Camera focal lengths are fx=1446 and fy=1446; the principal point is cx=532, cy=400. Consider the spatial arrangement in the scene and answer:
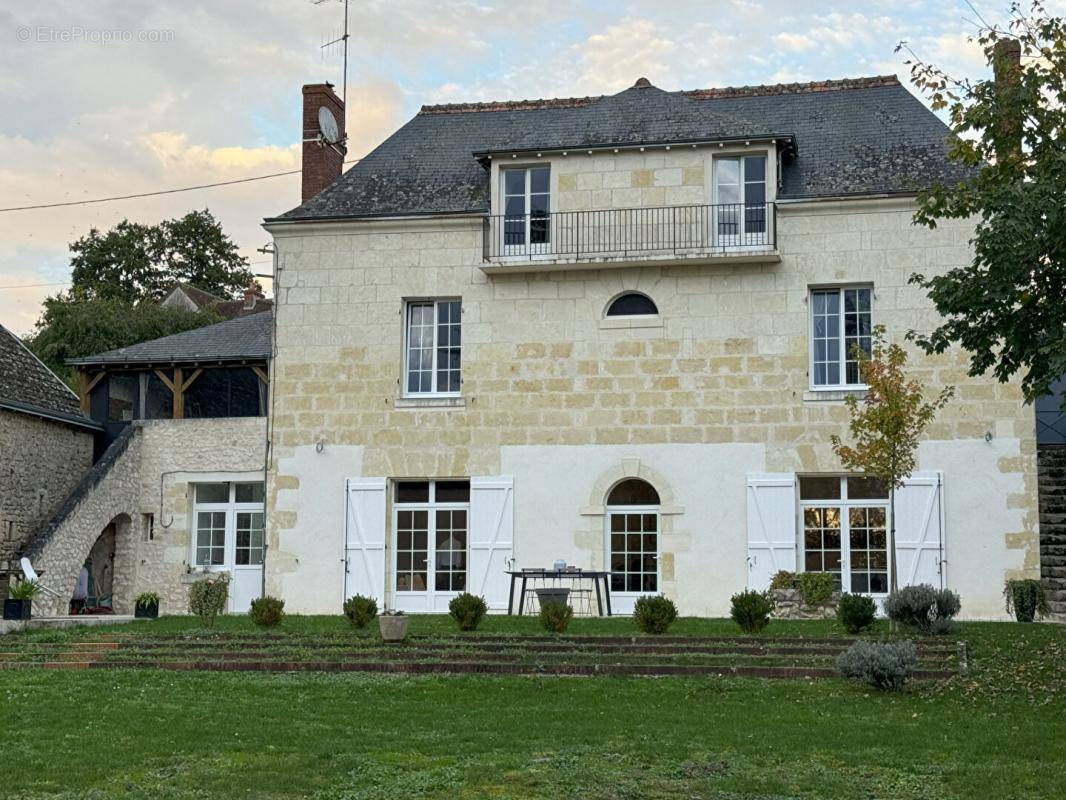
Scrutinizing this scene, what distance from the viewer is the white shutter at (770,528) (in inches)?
855

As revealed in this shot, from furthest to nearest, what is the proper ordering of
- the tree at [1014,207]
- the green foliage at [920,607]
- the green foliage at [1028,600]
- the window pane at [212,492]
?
1. the window pane at [212,492]
2. the green foliage at [1028,600]
3. the green foliage at [920,607]
4. the tree at [1014,207]

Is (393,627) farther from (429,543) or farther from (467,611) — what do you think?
(429,543)

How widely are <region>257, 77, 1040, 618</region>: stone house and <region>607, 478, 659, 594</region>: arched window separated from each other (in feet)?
0.11

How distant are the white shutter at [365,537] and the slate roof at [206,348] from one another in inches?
115

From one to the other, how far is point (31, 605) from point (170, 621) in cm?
221

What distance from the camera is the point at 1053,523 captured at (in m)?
21.6

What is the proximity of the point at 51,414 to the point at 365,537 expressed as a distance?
18.5 feet

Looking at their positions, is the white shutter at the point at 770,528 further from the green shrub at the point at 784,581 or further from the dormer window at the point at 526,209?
the dormer window at the point at 526,209

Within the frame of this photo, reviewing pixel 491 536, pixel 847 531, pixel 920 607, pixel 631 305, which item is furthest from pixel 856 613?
pixel 631 305

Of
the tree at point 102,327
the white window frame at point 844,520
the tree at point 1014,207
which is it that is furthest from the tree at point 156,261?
the tree at point 1014,207

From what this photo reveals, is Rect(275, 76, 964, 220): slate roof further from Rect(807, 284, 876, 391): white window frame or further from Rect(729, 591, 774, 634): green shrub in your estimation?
Rect(729, 591, 774, 634): green shrub

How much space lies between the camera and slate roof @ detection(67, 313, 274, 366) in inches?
954

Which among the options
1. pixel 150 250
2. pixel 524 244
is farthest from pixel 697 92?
pixel 150 250

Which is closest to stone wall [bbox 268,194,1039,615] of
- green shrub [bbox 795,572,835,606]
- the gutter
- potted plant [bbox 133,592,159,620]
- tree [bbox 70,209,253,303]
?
green shrub [bbox 795,572,835,606]
